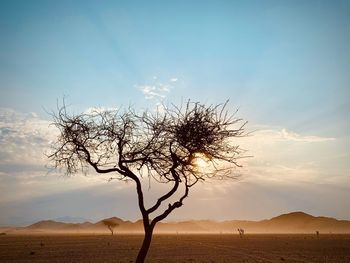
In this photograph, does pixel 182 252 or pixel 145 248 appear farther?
pixel 182 252

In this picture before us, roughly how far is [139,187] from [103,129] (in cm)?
298

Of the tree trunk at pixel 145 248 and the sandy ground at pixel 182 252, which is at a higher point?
the sandy ground at pixel 182 252

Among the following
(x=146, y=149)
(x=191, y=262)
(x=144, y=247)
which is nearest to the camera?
(x=144, y=247)

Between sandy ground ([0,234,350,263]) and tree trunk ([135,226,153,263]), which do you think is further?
sandy ground ([0,234,350,263])

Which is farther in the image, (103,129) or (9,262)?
(9,262)

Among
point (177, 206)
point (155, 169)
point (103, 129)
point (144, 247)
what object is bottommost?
point (144, 247)

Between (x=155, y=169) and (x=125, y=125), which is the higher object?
(x=125, y=125)

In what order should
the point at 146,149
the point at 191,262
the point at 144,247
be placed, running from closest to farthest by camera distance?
the point at 144,247 → the point at 146,149 → the point at 191,262

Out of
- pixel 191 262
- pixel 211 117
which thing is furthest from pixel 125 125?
pixel 191 262

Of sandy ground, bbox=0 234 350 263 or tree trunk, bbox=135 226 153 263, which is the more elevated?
sandy ground, bbox=0 234 350 263

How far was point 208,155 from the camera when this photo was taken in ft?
57.0

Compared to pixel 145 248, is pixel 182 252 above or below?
above

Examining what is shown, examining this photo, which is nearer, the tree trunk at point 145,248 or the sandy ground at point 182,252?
the tree trunk at point 145,248

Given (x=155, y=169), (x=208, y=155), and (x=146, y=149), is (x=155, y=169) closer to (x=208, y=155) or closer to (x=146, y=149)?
(x=146, y=149)
